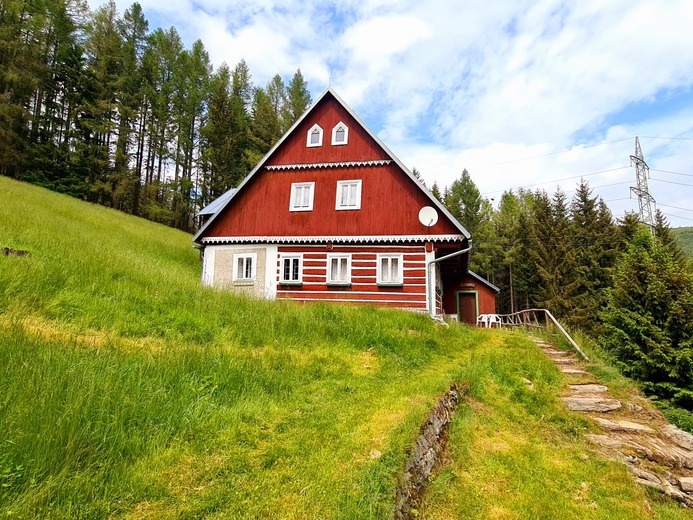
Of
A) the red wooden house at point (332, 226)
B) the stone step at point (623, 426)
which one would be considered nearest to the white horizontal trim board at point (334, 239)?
the red wooden house at point (332, 226)

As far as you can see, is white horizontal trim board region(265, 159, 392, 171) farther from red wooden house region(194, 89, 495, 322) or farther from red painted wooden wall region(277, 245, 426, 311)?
red painted wooden wall region(277, 245, 426, 311)

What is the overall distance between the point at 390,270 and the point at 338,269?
228cm

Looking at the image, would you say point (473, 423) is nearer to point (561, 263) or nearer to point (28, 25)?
point (561, 263)

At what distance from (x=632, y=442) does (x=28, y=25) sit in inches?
1821

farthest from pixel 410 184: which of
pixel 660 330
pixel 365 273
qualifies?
pixel 660 330

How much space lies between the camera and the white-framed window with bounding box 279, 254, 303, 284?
1652 cm

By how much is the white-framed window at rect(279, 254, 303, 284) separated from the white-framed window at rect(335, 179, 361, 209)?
2983 millimetres

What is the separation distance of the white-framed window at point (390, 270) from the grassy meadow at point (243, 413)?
554 cm

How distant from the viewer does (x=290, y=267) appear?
16.6m

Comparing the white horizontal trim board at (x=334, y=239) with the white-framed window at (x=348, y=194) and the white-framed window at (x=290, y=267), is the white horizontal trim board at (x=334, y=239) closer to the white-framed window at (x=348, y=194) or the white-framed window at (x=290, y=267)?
the white-framed window at (x=290, y=267)

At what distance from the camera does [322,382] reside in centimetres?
642

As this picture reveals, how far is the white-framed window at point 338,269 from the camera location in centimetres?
1611

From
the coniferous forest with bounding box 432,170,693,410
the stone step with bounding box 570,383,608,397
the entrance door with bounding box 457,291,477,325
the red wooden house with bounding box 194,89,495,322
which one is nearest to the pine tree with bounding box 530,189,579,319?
the coniferous forest with bounding box 432,170,693,410

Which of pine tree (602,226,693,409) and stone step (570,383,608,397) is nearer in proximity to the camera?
stone step (570,383,608,397)
